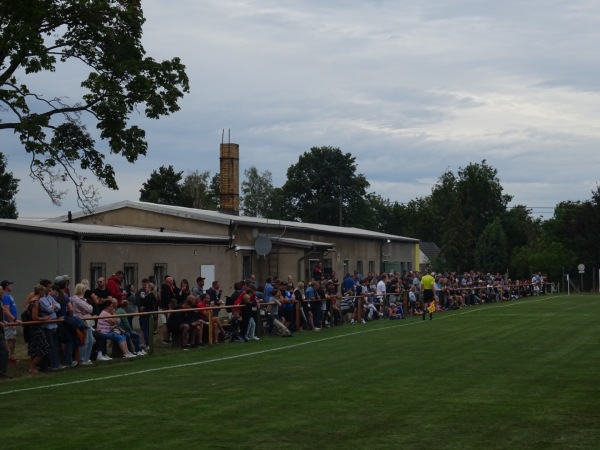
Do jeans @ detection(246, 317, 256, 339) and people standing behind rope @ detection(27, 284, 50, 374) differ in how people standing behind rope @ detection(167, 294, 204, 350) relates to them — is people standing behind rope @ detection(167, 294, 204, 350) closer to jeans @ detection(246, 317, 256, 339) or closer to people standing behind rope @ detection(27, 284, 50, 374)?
jeans @ detection(246, 317, 256, 339)

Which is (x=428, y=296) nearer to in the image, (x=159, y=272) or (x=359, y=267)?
(x=159, y=272)

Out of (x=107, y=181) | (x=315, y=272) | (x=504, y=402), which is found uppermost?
(x=107, y=181)

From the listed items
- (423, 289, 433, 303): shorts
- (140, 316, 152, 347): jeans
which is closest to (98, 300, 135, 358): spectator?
(140, 316, 152, 347): jeans

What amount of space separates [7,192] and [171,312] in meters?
58.0

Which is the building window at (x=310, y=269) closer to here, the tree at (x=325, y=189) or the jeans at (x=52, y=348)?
the jeans at (x=52, y=348)

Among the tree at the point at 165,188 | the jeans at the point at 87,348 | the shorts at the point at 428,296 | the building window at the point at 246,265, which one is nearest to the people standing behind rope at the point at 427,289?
the shorts at the point at 428,296

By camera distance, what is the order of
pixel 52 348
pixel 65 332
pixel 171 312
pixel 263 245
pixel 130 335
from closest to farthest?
pixel 52 348 < pixel 65 332 < pixel 130 335 < pixel 171 312 < pixel 263 245

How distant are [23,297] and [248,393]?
17.8m

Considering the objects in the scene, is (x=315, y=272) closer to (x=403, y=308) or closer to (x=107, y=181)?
(x=403, y=308)

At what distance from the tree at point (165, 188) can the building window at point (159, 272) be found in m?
59.1

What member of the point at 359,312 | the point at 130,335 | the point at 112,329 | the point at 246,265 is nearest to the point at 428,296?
the point at 359,312

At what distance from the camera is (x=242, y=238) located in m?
44.8

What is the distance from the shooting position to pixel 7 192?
264 ft

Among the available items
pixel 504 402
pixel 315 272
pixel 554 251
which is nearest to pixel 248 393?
pixel 504 402
